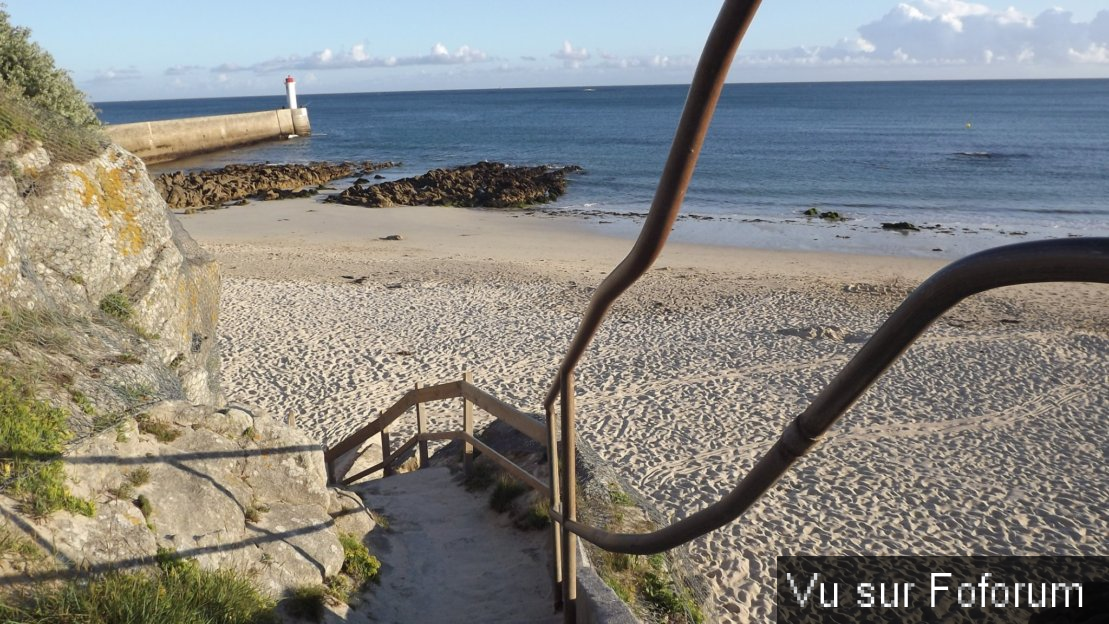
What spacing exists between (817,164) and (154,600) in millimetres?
42660

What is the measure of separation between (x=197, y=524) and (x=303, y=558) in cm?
53

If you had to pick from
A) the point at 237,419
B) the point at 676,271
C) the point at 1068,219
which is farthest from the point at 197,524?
the point at 1068,219

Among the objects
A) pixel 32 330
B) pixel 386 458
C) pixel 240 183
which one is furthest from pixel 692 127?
pixel 240 183

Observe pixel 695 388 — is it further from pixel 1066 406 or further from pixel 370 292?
pixel 370 292

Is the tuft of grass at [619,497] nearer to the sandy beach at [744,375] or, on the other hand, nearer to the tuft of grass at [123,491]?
the sandy beach at [744,375]

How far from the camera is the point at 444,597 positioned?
4.55 metres

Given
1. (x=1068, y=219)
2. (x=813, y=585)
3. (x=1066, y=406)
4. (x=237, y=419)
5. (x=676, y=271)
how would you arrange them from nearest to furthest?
(x=237, y=419)
(x=813, y=585)
(x=1066, y=406)
(x=676, y=271)
(x=1068, y=219)

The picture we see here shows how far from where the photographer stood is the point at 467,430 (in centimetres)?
628

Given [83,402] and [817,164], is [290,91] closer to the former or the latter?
[817,164]

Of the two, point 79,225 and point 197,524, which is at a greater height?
point 79,225

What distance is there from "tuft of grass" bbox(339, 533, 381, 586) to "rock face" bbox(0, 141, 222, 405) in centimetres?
162

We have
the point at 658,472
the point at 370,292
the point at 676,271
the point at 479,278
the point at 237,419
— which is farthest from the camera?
the point at 676,271

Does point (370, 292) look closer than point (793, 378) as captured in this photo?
No

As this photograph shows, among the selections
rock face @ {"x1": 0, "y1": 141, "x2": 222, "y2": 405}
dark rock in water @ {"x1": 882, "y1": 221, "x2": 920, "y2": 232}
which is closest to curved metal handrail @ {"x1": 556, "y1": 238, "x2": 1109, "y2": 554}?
rock face @ {"x1": 0, "y1": 141, "x2": 222, "y2": 405}
